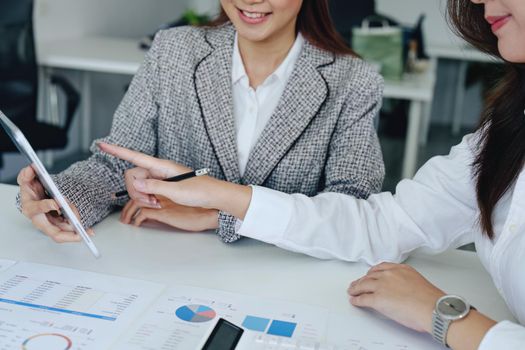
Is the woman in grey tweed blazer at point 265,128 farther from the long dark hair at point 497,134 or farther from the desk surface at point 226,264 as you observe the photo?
the long dark hair at point 497,134

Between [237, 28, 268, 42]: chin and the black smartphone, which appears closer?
the black smartphone

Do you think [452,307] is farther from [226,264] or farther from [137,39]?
[137,39]

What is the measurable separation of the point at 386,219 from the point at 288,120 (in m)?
0.38

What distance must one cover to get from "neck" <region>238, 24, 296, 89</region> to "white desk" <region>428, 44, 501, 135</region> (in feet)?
13.2

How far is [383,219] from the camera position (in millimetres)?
1293

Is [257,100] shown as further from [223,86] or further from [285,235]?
[285,235]

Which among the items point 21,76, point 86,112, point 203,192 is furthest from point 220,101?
point 86,112

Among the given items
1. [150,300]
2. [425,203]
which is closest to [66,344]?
[150,300]

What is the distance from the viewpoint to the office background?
403 cm

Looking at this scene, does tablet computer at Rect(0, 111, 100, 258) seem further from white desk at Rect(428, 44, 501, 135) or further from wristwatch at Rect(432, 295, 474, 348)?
white desk at Rect(428, 44, 501, 135)

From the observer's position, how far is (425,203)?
1271mm

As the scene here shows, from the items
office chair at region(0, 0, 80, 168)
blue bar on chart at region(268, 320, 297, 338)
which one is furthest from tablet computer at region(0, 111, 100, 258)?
office chair at region(0, 0, 80, 168)

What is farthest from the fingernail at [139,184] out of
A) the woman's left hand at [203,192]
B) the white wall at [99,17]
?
the white wall at [99,17]

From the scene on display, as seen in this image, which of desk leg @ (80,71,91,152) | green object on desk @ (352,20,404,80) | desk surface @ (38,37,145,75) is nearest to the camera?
green object on desk @ (352,20,404,80)
